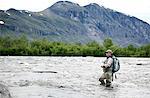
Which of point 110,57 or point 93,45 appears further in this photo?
point 93,45

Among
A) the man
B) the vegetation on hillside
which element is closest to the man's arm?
the man

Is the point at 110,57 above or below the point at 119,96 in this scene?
above

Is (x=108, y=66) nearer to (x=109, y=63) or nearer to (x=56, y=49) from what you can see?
(x=109, y=63)

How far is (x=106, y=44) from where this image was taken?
621 ft

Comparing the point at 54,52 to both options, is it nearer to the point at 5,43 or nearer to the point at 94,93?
the point at 5,43

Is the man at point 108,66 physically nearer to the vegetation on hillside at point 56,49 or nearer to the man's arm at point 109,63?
the man's arm at point 109,63

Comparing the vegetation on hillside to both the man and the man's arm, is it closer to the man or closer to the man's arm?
A: the man

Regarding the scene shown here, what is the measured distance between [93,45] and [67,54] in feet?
59.7

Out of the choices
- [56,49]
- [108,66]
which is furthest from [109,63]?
[56,49]

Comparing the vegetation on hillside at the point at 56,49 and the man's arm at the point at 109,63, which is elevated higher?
the vegetation on hillside at the point at 56,49

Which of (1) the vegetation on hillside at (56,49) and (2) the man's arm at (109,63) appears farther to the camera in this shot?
(1) the vegetation on hillside at (56,49)

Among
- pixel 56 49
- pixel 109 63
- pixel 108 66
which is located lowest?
pixel 108 66

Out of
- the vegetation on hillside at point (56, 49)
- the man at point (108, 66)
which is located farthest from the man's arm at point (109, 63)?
the vegetation on hillside at point (56, 49)

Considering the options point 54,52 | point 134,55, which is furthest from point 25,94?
point 134,55
